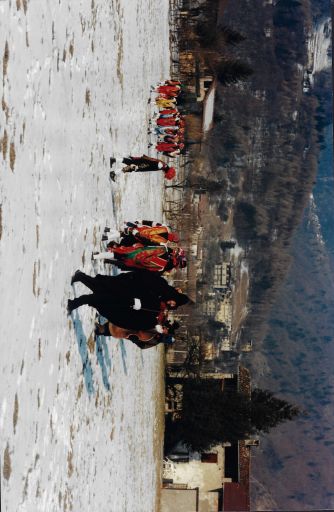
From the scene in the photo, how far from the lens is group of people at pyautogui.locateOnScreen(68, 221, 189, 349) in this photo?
830 centimetres

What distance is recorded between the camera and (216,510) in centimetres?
2066

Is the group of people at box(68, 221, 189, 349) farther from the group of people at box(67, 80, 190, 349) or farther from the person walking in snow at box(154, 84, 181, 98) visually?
the person walking in snow at box(154, 84, 181, 98)

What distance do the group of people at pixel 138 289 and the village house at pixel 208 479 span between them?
37.9 feet

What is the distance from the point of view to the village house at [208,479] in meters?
19.8

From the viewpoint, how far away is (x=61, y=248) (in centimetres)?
734

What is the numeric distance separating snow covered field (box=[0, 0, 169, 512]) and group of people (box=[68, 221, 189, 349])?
284 millimetres

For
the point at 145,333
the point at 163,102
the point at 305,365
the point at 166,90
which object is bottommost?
the point at 305,365

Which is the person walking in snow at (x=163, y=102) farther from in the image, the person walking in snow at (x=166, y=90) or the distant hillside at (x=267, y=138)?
the distant hillside at (x=267, y=138)

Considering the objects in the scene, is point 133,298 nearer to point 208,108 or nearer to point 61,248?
point 61,248

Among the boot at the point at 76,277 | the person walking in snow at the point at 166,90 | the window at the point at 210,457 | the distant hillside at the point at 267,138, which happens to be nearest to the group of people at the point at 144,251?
the boot at the point at 76,277

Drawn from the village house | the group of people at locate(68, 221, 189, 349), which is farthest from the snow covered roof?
the group of people at locate(68, 221, 189, 349)

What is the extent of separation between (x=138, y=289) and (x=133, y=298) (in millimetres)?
128

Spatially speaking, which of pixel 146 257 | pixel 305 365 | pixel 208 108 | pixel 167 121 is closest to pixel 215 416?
pixel 167 121

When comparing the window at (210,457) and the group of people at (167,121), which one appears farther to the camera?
the window at (210,457)
